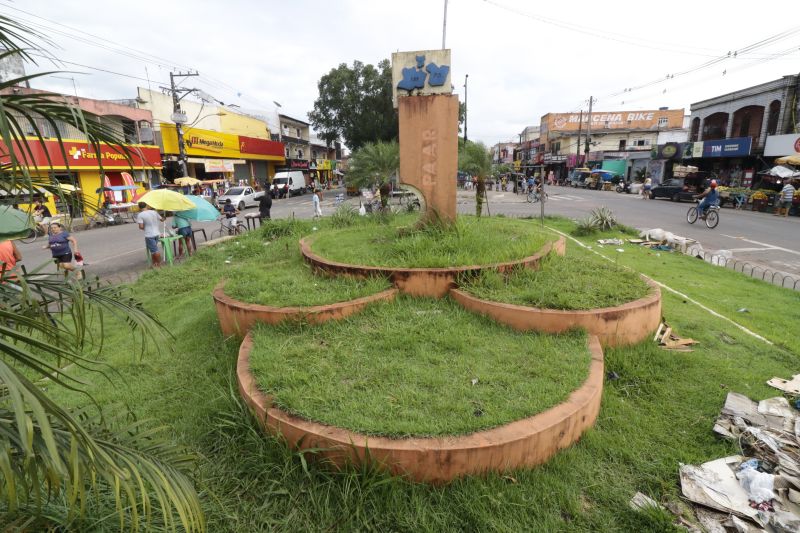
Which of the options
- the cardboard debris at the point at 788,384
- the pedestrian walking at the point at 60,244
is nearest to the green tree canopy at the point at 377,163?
the pedestrian walking at the point at 60,244

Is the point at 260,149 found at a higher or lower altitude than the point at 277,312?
higher

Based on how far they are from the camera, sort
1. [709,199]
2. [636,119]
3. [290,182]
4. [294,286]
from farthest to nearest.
→ [636,119] → [290,182] → [709,199] → [294,286]

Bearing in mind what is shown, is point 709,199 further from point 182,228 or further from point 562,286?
point 182,228

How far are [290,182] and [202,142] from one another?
7.70 m

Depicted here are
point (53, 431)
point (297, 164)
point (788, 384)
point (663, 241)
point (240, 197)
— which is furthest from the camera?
point (297, 164)

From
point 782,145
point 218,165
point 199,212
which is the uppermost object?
point 782,145

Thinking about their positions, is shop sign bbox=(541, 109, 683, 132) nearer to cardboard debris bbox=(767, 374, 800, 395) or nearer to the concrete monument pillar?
the concrete monument pillar

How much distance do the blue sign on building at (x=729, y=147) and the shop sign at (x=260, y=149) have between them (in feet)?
108

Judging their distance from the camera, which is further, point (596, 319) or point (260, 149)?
point (260, 149)

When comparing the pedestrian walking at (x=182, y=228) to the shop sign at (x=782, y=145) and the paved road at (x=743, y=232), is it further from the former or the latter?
the shop sign at (x=782, y=145)

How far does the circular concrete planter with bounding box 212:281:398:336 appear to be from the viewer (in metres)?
4.07

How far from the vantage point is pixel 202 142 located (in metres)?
29.3

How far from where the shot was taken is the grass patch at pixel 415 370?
2.74 m

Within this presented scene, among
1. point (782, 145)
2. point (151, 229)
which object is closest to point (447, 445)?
point (151, 229)
